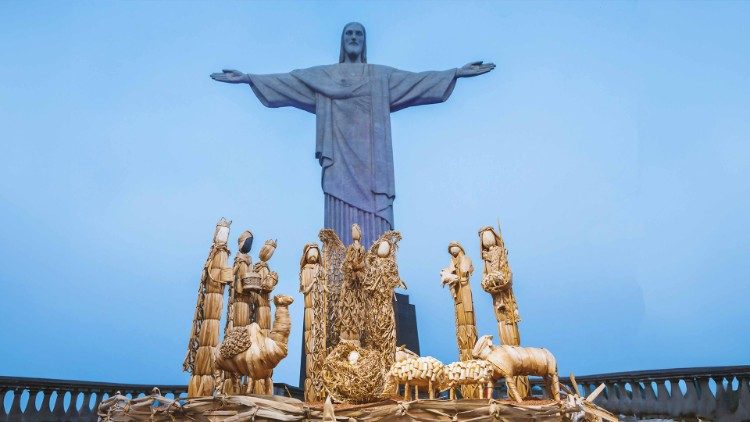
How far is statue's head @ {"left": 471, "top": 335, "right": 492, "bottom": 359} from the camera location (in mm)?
3482

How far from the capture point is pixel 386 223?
7.59 metres

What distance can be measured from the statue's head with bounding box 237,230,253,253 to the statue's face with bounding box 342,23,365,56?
477 cm

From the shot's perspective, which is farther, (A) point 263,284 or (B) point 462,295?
(B) point 462,295

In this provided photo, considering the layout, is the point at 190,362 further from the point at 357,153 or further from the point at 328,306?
the point at 357,153

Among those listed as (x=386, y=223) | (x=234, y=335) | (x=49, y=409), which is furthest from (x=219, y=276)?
(x=386, y=223)

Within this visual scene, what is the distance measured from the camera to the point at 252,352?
3.60 meters

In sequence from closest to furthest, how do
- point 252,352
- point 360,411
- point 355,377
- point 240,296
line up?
point 360,411, point 355,377, point 252,352, point 240,296

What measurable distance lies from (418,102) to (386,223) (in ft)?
7.10

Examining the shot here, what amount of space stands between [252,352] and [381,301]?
1.28 m

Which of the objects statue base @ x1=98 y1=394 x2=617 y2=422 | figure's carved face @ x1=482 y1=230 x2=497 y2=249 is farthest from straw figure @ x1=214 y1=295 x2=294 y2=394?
figure's carved face @ x1=482 y1=230 x2=497 y2=249

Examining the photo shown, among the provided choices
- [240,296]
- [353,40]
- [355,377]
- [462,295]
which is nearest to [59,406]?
[240,296]

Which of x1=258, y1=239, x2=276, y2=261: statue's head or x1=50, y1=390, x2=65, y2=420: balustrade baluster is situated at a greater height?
x1=258, y1=239, x2=276, y2=261: statue's head

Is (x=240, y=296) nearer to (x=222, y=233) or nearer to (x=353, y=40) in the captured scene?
(x=222, y=233)

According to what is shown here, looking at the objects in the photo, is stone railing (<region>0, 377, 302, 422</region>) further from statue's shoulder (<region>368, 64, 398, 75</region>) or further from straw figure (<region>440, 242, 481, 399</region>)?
statue's shoulder (<region>368, 64, 398, 75</region>)
